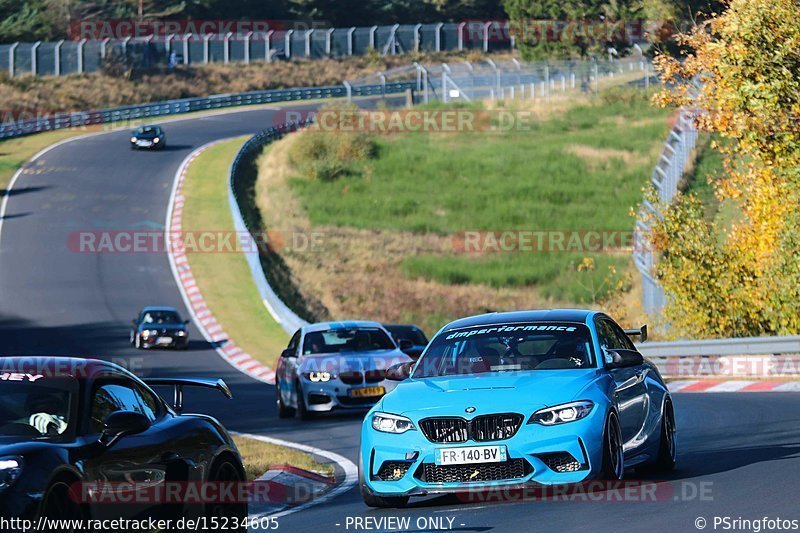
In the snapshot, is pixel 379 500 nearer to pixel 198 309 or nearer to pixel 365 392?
pixel 365 392

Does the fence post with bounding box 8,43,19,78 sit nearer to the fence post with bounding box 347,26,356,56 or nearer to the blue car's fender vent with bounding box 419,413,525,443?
the fence post with bounding box 347,26,356,56

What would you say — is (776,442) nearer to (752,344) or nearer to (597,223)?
(752,344)

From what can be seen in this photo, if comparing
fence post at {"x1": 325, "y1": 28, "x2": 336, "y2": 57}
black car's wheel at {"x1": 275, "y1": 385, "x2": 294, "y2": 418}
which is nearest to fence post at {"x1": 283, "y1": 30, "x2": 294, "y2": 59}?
fence post at {"x1": 325, "y1": 28, "x2": 336, "y2": 57}

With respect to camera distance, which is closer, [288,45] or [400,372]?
[400,372]

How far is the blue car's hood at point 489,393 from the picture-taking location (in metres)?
10.0

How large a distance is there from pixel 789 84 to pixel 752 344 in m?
5.97

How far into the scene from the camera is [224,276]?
44156mm

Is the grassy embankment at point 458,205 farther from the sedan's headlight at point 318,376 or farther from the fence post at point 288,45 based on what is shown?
the fence post at point 288,45

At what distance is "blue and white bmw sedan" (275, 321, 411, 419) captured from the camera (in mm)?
20922

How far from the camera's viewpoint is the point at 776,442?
1393 cm

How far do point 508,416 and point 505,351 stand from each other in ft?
4.36

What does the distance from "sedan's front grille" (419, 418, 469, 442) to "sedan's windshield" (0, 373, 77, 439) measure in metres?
3.18

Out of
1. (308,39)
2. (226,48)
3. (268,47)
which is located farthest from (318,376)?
(308,39)

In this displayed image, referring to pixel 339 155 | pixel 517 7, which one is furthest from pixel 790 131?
pixel 517 7
